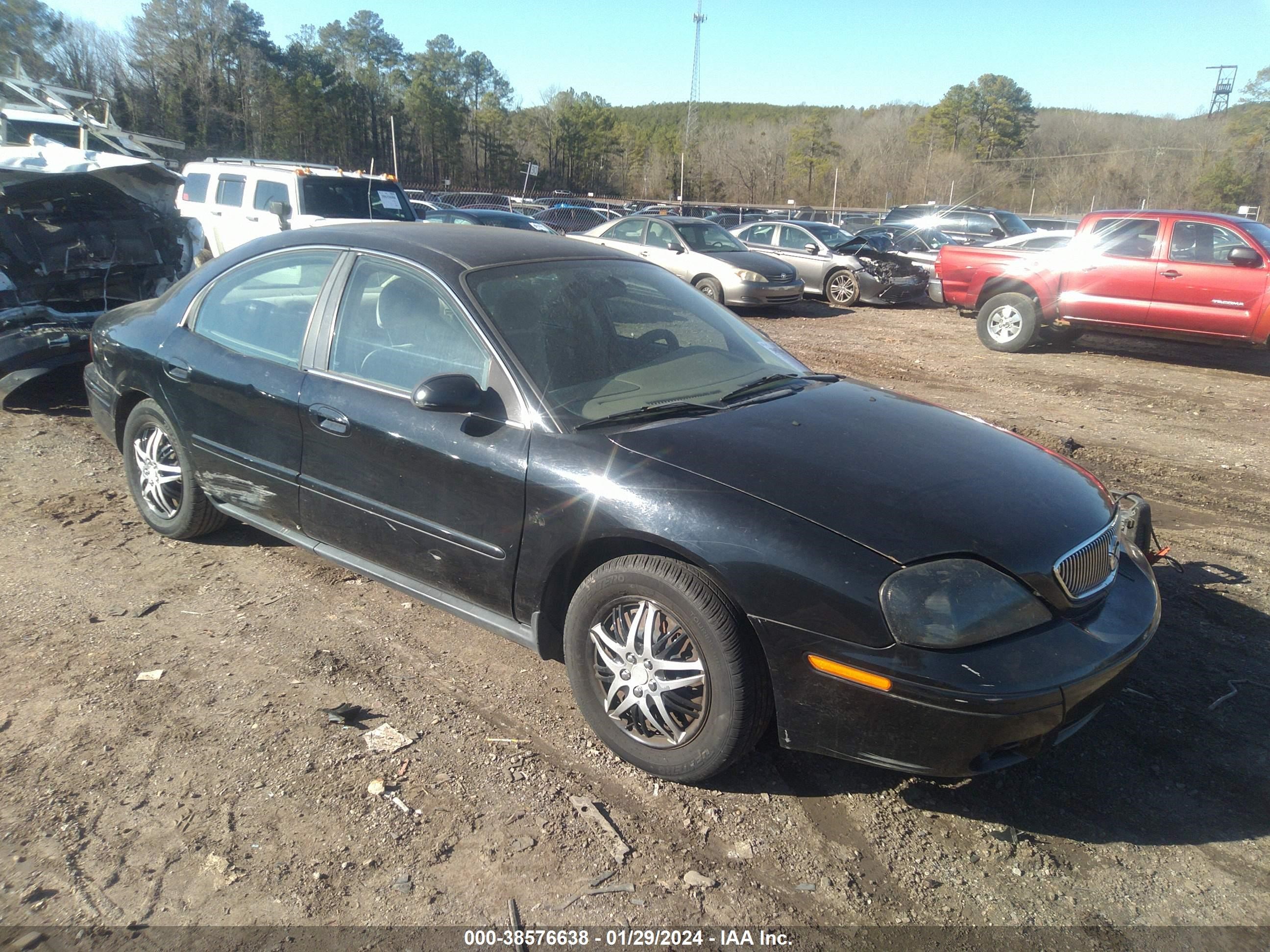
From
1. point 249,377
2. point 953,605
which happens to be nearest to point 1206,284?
point 953,605

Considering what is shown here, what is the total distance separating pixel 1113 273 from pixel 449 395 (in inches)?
405

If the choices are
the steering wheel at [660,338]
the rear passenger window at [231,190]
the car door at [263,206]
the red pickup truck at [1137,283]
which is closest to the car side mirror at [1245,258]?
the red pickup truck at [1137,283]

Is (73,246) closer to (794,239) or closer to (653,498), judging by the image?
(653,498)

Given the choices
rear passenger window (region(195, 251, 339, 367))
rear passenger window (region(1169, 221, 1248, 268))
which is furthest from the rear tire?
rear passenger window (region(195, 251, 339, 367))

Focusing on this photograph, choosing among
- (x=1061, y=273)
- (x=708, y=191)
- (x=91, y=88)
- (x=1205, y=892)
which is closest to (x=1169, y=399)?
(x=1061, y=273)

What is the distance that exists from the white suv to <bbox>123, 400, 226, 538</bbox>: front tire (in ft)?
28.6

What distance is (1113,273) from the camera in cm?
1063

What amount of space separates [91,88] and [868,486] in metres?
50.0

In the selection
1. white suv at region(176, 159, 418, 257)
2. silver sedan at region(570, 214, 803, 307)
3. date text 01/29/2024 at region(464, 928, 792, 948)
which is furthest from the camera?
silver sedan at region(570, 214, 803, 307)

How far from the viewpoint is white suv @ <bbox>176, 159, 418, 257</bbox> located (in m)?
12.8

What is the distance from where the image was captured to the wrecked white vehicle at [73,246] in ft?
22.6

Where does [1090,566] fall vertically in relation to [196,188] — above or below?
below

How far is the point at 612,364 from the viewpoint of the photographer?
3.40 metres

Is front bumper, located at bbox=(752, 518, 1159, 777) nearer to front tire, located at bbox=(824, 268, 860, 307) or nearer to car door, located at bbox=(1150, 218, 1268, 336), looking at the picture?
car door, located at bbox=(1150, 218, 1268, 336)
